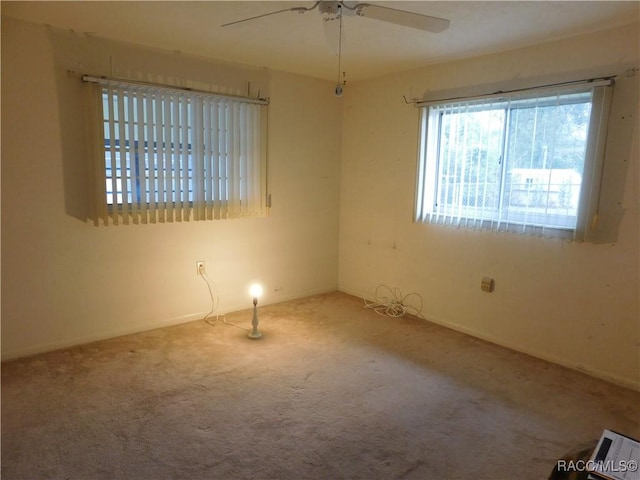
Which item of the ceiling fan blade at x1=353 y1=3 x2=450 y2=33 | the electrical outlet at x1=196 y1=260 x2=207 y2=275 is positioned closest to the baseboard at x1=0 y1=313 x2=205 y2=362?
the electrical outlet at x1=196 y1=260 x2=207 y2=275

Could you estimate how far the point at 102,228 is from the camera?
3244 mm

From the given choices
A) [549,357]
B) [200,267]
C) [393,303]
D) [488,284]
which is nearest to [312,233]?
[393,303]

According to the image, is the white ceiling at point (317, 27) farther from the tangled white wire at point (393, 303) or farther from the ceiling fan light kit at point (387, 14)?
the tangled white wire at point (393, 303)

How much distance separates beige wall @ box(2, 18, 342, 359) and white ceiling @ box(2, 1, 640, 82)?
0.76ft

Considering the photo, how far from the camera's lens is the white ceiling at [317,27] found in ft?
8.02

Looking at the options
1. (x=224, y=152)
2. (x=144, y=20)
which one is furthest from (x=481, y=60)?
(x=144, y=20)

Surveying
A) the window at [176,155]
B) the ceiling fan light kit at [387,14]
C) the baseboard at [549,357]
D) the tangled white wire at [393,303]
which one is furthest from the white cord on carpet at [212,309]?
the ceiling fan light kit at [387,14]

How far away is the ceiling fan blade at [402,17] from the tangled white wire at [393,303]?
2.55m

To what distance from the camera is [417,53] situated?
3.38 m

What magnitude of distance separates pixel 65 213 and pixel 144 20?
146 cm

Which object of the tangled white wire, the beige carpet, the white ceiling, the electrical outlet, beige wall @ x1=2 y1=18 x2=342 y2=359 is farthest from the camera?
the tangled white wire

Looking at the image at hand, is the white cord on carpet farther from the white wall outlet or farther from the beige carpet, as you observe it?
the white wall outlet

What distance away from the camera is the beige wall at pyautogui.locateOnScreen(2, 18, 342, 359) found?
9.44 feet

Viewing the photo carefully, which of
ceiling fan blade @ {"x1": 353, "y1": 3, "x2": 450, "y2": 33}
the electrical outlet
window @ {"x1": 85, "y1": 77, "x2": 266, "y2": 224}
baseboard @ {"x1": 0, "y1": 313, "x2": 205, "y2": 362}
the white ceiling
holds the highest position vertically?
the white ceiling
